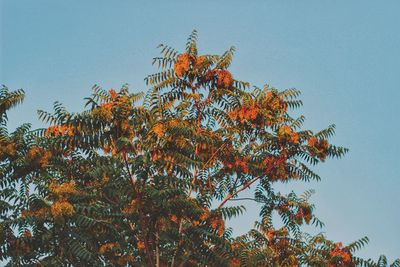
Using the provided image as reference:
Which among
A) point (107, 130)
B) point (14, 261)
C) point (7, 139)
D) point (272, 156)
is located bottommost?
point (14, 261)

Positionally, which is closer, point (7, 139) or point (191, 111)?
point (7, 139)

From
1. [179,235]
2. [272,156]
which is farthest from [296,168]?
[179,235]

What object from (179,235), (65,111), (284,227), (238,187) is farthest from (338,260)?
(65,111)

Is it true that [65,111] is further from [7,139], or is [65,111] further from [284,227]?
[284,227]

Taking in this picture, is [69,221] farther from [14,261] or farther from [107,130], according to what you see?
[107,130]

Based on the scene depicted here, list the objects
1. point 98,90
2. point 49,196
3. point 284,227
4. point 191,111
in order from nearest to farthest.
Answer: point 49,196, point 98,90, point 191,111, point 284,227

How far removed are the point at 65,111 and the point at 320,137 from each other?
23.1ft

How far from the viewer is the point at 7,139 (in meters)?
15.3

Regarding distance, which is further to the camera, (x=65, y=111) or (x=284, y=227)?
(x=284, y=227)

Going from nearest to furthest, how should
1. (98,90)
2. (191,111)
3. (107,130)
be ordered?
(107,130), (98,90), (191,111)

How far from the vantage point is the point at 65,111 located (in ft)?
43.4

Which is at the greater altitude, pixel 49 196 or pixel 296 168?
pixel 296 168

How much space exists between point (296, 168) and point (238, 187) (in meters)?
1.51

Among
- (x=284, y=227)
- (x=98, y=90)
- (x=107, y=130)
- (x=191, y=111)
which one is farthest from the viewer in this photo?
(x=284, y=227)
